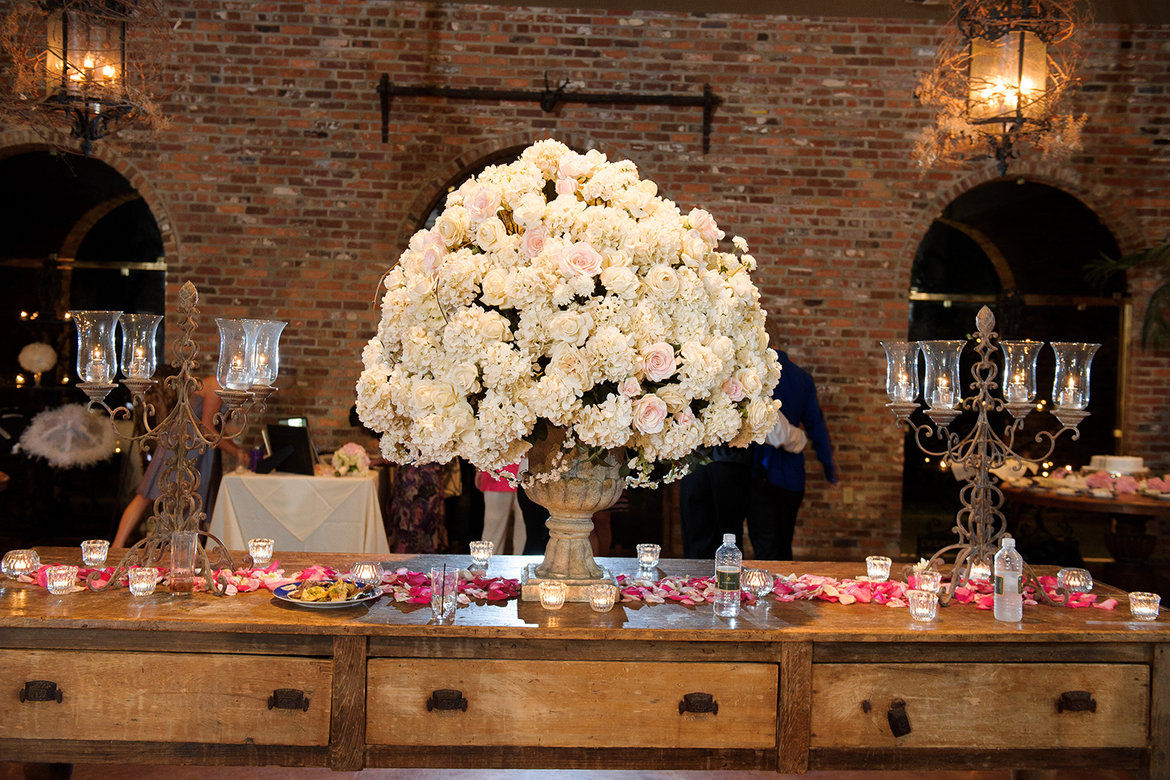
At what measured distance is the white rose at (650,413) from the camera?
6.98ft

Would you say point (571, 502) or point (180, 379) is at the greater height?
point (180, 379)

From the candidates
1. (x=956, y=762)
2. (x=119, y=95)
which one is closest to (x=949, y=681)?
(x=956, y=762)

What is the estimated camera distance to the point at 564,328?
2090 millimetres

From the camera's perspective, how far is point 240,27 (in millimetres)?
6199

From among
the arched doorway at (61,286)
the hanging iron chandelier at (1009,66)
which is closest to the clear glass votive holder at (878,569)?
the hanging iron chandelier at (1009,66)

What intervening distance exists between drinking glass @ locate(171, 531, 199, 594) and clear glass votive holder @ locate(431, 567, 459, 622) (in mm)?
628

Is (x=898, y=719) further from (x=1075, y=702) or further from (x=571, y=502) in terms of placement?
(x=571, y=502)

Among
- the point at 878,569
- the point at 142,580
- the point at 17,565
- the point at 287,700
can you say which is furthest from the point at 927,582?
the point at 17,565

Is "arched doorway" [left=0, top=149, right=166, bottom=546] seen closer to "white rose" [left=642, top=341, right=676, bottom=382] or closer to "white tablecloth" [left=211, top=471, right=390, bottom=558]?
"white tablecloth" [left=211, top=471, right=390, bottom=558]

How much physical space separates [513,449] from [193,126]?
501 centimetres

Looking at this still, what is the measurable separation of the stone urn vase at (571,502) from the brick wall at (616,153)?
4.16m

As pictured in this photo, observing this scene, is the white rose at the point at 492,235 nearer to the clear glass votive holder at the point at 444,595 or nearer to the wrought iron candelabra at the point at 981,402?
the clear glass votive holder at the point at 444,595

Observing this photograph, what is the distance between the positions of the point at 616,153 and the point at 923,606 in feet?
15.0

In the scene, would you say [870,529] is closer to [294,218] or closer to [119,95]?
[294,218]
